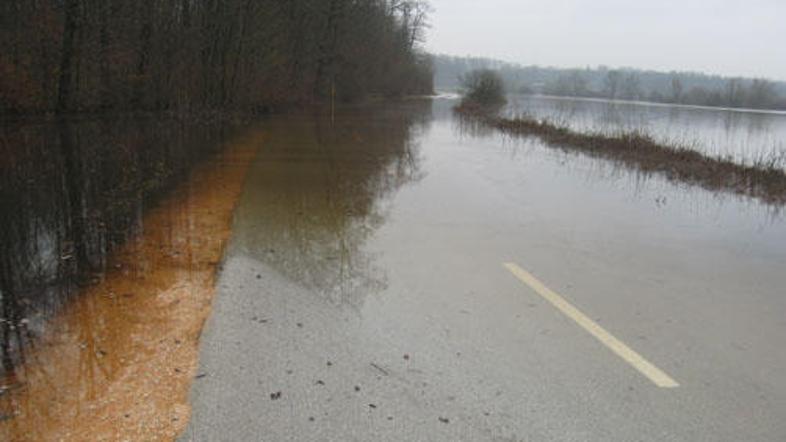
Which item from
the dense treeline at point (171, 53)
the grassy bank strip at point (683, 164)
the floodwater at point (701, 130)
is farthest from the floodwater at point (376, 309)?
the dense treeline at point (171, 53)

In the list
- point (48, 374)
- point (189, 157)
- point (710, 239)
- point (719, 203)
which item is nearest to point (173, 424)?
point (48, 374)

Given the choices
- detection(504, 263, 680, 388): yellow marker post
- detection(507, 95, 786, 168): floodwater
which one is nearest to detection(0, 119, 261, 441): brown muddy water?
detection(504, 263, 680, 388): yellow marker post

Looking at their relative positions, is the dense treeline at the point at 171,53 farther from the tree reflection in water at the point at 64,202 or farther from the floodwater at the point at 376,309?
the floodwater at the point at 376,309

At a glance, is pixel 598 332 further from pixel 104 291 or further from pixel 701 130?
pixel 701 130

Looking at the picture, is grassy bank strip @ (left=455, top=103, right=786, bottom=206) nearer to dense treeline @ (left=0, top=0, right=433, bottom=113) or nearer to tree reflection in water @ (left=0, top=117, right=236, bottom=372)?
Result: tree reflection in water @ (left=0, top=117, right=236, bottom=372)

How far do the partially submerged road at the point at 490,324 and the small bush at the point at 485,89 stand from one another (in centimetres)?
4269

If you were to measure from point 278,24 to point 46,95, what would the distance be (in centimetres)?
1495

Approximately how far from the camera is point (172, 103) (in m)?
26.9

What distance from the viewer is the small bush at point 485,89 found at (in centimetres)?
5119

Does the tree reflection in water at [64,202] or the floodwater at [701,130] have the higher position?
the floodwater at [701,130]

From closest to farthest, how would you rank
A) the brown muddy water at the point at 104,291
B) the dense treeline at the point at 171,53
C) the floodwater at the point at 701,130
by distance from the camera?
1. the brown muddy water at the point at 104,291
2. the floodwater at the point at 701,130
3. the dense treeline at the point at 171,53

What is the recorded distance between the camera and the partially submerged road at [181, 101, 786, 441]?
3260mm

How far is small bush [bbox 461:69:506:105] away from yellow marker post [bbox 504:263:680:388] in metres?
45.9

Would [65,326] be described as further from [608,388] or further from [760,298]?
[760,298]
